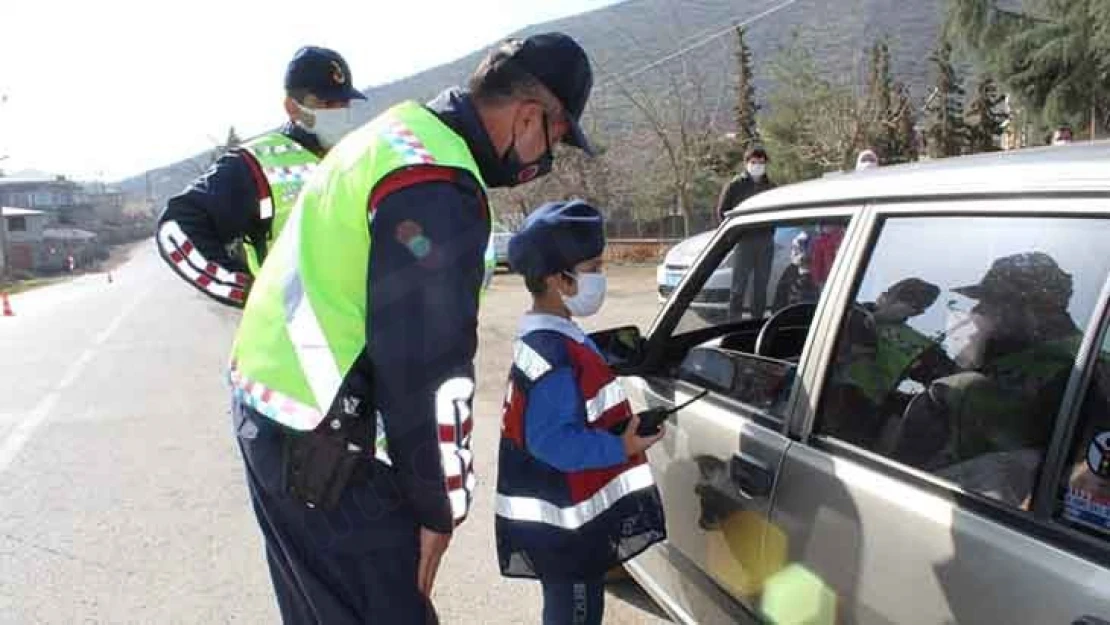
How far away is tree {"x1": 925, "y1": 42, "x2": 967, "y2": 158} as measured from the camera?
157 feet

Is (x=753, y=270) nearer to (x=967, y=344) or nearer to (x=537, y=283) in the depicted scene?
(x=537, y=283)

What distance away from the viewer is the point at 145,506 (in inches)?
203

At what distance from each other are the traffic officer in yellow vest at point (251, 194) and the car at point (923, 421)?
71.9 inches

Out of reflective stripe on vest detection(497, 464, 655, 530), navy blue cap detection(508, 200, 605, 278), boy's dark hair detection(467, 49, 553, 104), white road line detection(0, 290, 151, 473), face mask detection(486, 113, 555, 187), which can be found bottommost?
white road line detection(0, 290, 151, 473)

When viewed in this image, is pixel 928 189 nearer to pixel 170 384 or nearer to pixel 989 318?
pixel 989 318

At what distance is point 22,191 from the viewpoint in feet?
353

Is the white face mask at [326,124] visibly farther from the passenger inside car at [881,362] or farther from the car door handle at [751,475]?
the passenger inside car at [881,362]

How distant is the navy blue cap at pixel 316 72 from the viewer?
3717 millimetres

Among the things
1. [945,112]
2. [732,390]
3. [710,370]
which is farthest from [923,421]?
[945,112]

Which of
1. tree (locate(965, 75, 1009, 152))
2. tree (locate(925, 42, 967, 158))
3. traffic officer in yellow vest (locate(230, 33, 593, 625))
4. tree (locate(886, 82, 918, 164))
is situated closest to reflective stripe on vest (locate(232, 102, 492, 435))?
traffic officer in yellow vest (locate(230, 33, 593, 625))

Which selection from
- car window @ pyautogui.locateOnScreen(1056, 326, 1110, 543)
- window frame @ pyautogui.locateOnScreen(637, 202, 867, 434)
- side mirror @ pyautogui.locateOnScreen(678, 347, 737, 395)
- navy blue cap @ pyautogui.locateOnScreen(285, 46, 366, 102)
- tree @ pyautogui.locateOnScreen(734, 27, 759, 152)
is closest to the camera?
car window @ pyautogui.locateOnScreen(1056, 326, 1110, 543)

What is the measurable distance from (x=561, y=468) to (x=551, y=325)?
1.25ft

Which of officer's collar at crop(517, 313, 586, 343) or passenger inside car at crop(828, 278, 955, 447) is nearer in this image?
passenger inside car at crop(828, 278, 955, 447)

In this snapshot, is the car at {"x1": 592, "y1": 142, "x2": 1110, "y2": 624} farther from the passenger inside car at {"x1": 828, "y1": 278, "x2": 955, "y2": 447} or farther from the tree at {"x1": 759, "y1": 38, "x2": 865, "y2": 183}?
the tree at {"x1": 759, "y1": 38, "x2": 865, "y2": 183}
